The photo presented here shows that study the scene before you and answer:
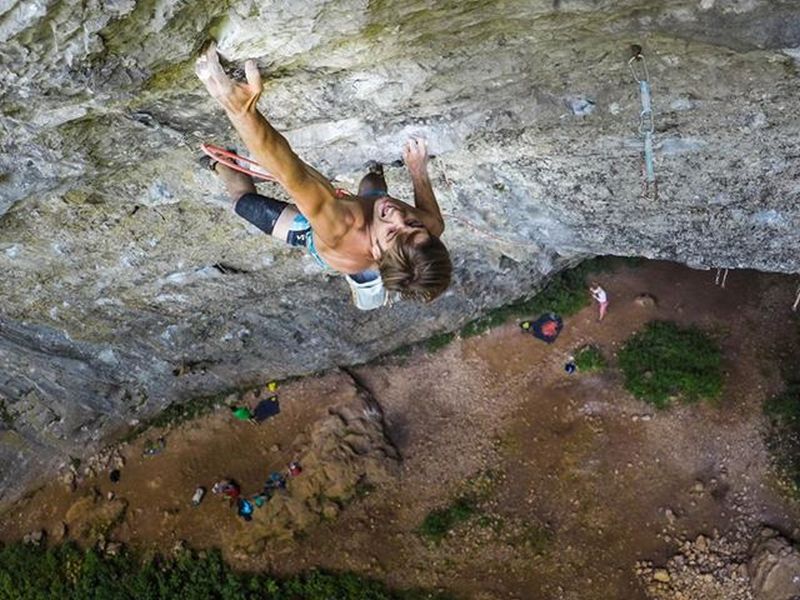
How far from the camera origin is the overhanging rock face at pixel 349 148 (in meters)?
4.42

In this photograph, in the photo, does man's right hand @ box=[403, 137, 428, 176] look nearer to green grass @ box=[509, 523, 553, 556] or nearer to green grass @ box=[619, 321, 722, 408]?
green grass @ box=[509, 523, 553, 556]

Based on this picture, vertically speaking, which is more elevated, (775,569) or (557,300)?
(557,300)

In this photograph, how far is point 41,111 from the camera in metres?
4.99

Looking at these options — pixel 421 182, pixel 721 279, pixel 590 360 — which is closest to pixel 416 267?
pixel 421 182

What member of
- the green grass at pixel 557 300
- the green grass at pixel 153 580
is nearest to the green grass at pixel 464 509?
the green grass at pixel 153 580

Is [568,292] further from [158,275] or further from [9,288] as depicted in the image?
[9,288]

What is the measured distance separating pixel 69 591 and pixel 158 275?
692 cm

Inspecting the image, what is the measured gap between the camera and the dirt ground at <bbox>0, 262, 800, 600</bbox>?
11.3 m

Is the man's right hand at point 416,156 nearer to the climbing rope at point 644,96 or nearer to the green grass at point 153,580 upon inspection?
the climbing rope at point 644,96

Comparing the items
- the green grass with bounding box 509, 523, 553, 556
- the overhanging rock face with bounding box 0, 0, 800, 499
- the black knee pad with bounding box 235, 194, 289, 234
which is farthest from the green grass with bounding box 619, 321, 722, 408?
the black knee pad with bounding box 235, 194, 289, 234

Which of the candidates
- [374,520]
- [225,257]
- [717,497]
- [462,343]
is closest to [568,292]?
[462,343]

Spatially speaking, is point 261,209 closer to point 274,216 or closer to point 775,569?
point 274,216

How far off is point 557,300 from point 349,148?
702cm

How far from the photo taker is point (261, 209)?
5.34 metres
